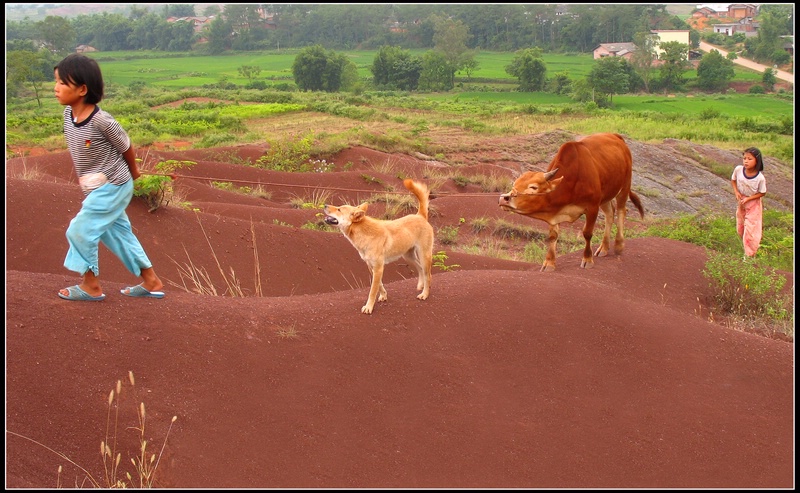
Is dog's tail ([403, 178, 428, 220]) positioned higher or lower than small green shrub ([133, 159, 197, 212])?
higher

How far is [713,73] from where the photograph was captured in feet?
205

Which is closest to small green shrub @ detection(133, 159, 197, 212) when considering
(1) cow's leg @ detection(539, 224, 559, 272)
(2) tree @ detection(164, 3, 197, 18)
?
(1) cow's leg @ detection(539, 224, 559, 272)

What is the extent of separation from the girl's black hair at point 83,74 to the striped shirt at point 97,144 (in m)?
0.11

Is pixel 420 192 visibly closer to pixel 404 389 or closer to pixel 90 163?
pixel 404 389

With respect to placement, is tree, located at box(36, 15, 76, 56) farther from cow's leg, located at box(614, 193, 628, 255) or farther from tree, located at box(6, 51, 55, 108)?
cow's leg, located at box(614, 193, 628, 255)

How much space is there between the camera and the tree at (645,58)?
65.4m

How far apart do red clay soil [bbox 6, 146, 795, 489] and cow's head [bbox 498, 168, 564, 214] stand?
1.56 m

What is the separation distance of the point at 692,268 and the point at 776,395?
13.9ft

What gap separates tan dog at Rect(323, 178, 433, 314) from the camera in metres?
6.58

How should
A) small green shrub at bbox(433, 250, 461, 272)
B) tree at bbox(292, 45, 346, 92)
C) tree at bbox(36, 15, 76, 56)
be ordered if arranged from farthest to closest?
tree at bbox(36, 15, 76, 56) < tree at bbox(292, 45, 346, 92) < small green shrub at bbox(433, 250, 461, 272)

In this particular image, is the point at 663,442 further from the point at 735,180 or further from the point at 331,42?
the point at 331,42

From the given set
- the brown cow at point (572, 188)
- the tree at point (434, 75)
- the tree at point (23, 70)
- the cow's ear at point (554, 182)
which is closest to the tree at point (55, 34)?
the tree at point (23, 70)

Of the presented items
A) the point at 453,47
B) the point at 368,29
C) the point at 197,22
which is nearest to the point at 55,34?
the point at 453,47

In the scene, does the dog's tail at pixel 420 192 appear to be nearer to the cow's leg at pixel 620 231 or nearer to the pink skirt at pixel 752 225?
the cow's leg at pixel 620 231
